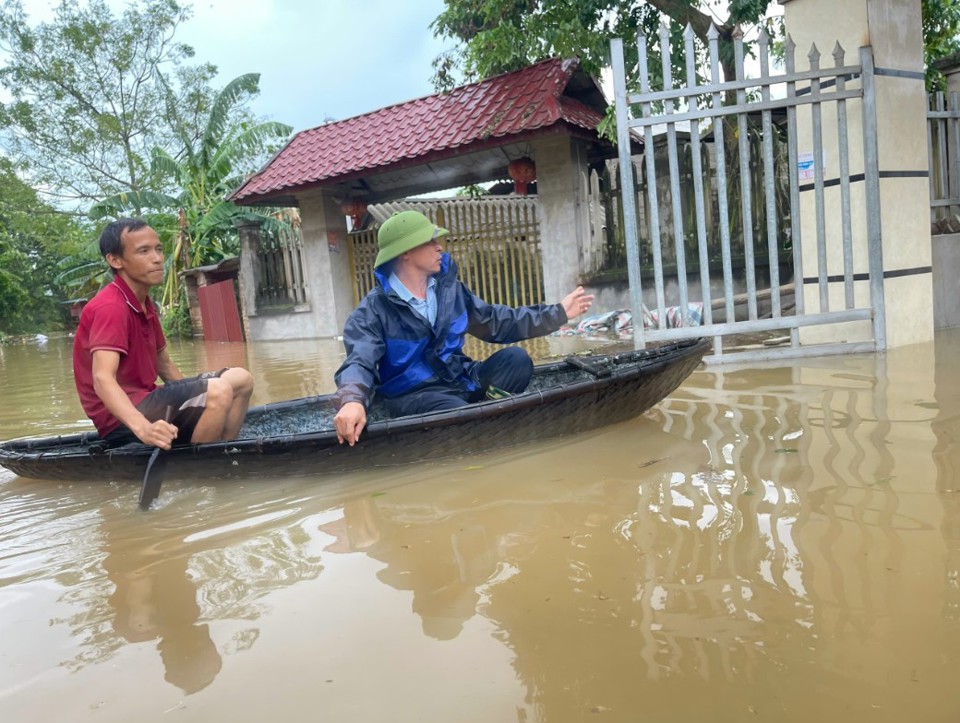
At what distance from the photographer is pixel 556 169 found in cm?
953

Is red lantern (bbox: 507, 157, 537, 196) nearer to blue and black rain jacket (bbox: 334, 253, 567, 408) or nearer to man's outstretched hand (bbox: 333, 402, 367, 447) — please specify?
blue and black rain jacket (bbox: 334, 253, 567, 408)

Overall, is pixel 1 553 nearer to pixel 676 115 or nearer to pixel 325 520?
pixel 325 520

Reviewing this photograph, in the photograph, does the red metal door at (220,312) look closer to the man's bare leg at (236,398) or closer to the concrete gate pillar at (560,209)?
the concrete gate pillar at (560,209)

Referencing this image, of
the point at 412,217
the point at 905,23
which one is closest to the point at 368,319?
the point at 412,217

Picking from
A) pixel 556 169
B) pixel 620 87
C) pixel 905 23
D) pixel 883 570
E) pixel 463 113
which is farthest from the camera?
pixel 463 113

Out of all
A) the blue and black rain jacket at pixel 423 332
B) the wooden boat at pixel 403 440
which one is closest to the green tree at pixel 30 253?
the wooden boat at pixel 403 440

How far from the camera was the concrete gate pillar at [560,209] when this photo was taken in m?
9.41

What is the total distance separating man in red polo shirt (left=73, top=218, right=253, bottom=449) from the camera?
302cm

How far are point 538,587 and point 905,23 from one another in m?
5.40

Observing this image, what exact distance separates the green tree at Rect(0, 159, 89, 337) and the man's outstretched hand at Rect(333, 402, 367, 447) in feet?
74.3

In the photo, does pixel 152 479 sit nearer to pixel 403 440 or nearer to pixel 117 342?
pixel 117 342

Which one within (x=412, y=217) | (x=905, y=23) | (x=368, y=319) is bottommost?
(x=368, y=319)

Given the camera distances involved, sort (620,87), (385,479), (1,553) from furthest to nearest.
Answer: (620,87) < (385,479) < (1,553)

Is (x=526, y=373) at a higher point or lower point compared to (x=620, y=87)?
lower
